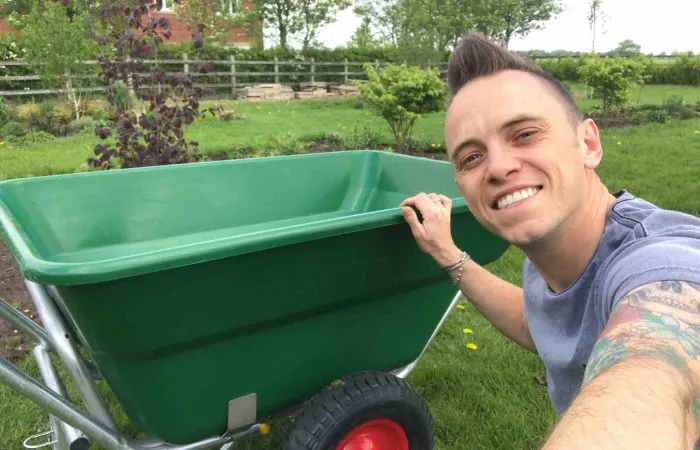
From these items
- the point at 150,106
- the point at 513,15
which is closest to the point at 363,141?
the point at 150,106

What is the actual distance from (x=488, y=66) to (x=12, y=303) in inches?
113

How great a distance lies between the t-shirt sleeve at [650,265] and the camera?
92 cm

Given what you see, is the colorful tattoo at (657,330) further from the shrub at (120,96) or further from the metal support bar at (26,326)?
the shrub at (120,96)

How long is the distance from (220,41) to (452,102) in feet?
60.3

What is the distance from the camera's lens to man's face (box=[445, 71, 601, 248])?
118 centimetres

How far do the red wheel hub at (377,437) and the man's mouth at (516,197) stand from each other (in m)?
0.82

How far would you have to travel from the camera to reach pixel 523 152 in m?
1.19

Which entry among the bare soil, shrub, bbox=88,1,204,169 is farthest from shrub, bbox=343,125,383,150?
the bare soil

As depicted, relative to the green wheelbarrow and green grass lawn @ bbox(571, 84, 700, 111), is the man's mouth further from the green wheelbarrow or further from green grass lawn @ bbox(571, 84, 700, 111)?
green grass lawn @ bbox(571, 84, 700, 111)

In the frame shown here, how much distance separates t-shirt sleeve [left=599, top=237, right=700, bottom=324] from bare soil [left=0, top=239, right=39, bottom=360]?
259cm

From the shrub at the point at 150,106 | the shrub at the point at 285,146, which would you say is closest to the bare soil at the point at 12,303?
the shrub at the point at 150,106

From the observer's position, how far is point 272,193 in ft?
9.24

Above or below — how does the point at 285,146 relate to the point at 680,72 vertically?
below

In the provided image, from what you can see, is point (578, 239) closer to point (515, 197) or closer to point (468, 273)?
point (515, 197)
